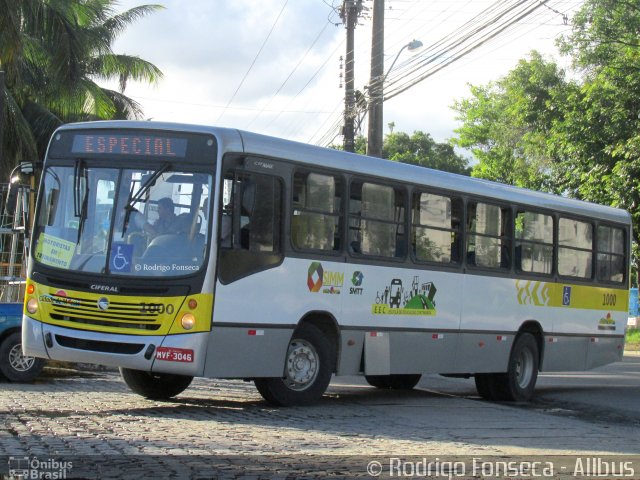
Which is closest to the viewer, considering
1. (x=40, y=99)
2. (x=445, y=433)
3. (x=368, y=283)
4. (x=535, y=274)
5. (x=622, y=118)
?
(x=445, y=433)

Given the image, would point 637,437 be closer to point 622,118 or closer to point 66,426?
point 66,426

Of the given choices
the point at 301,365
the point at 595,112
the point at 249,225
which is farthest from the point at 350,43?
the point at 249,225

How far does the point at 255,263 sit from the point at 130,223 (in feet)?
4.71

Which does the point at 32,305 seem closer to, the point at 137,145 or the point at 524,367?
the point at 137,145

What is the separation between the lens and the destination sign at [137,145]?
456 inches

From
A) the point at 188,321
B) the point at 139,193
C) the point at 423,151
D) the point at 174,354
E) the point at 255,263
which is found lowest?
the point at 174,354

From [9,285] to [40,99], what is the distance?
2035 cm

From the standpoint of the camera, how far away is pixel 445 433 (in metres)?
10.8

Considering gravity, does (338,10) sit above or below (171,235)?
above

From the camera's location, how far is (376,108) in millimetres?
26094

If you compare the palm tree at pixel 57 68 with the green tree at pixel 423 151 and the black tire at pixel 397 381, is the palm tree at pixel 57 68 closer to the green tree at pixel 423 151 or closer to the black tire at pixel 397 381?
the black tire at pixel 397 381

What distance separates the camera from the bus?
11203 millimetres

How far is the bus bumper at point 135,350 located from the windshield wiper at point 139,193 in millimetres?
1170

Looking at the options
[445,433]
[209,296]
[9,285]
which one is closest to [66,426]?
[209,296]
